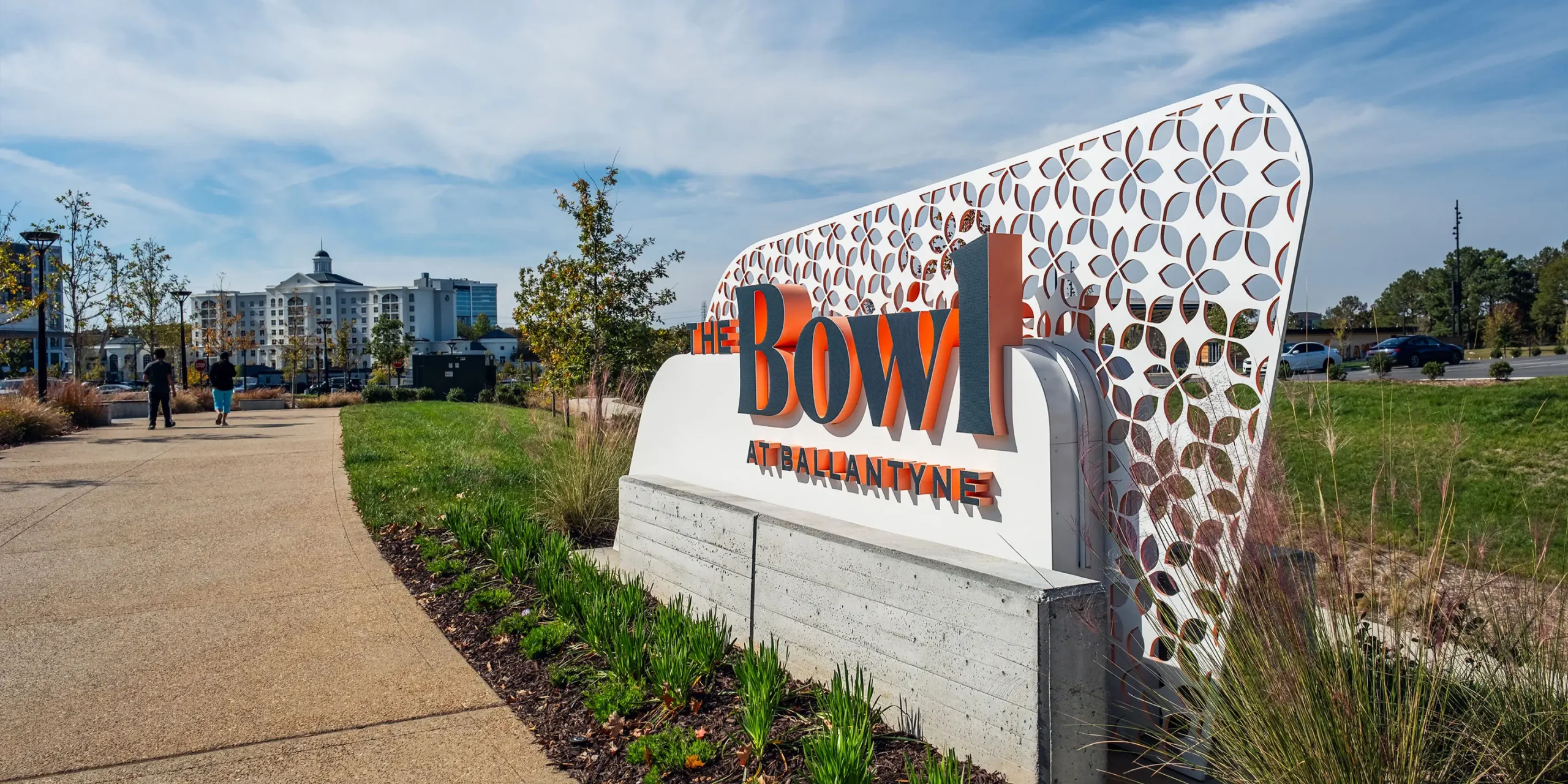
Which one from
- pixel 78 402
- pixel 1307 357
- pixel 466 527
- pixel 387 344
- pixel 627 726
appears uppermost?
pixel 387 344

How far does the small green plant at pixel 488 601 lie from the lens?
6.32 m

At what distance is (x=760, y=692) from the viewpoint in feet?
14.1

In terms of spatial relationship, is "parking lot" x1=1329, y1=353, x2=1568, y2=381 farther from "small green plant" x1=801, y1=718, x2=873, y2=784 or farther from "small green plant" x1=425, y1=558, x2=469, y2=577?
"small green plant" x1=801, y1=718, x2=873, y2=784

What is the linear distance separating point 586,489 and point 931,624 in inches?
208

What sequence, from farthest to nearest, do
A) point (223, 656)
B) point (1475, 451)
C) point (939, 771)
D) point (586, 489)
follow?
point (1475, 451) → point (586, 489) → point (223, 656) → point (939, 771)

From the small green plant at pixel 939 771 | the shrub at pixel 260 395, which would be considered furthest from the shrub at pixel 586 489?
the shrub at pixel 260 395

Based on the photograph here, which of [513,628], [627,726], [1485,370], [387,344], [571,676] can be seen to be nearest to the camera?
[627,726]

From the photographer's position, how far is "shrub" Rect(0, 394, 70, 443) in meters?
15.1

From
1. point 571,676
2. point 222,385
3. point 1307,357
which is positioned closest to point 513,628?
point 571,676

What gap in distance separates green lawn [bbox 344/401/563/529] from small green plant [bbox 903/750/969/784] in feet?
20.9

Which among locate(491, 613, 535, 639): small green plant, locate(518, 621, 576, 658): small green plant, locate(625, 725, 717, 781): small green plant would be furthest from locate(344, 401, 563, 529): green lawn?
locate(625, 725, 717, 781): small green plant

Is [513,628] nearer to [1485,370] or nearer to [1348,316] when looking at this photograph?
[1348,316]

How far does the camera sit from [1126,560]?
429 centimetres

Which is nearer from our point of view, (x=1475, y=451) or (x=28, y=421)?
(x=1475, y=451)
